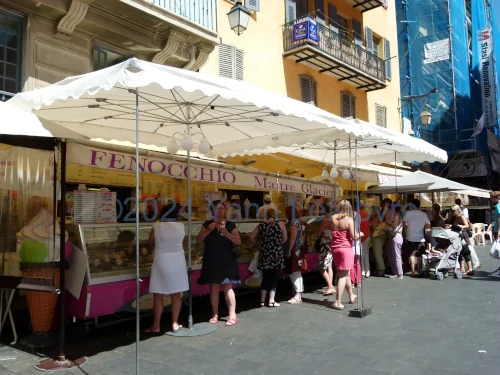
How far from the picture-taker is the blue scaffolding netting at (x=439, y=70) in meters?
24.0

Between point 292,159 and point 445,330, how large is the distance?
7742mm

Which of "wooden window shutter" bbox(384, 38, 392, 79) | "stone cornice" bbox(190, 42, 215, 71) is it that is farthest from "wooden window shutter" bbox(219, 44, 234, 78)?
"wooden window shutter" bbox(384, 38, 392, 79)

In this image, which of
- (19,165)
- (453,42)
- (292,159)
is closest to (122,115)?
(19,165)

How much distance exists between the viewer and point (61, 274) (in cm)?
496

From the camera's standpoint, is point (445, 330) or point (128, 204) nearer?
point (445, 330)

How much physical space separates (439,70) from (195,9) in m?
18.4

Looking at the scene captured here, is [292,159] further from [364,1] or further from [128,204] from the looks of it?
[364,1]

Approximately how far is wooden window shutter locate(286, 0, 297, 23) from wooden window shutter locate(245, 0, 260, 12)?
1700 mm

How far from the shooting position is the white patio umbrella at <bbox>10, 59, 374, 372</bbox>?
13.9 feet

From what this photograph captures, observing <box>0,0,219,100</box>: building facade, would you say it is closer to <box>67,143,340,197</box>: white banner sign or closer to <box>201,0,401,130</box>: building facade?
<box>201,0,401,130</box>: building facade

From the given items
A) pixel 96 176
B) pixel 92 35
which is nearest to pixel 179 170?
pixel 96 176

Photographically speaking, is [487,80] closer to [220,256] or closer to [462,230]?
[462,230]

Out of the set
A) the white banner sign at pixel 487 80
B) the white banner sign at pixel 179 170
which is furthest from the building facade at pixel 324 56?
the white banner sign at pixel 487 80

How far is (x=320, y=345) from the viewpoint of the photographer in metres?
5.23
